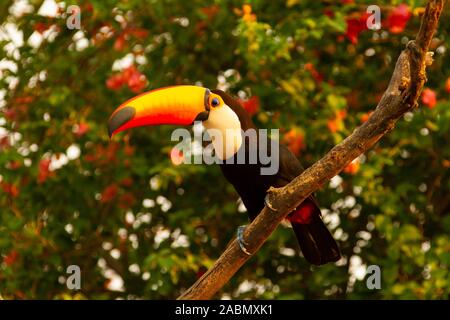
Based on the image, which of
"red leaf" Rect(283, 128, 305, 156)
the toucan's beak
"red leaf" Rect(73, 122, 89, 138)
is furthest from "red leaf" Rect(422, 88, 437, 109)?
"red leaf" Rect(73, 122, 89, 138)

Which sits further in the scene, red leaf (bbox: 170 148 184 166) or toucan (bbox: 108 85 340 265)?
red leaf (bbox: 170 148 184 166)

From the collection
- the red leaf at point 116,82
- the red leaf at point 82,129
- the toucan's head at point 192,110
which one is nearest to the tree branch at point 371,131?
the toucan's head at point 192,110

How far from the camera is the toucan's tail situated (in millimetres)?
4699

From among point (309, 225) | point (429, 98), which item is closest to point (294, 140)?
point (429, 98)

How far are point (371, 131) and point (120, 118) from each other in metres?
1.41

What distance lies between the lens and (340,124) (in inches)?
220

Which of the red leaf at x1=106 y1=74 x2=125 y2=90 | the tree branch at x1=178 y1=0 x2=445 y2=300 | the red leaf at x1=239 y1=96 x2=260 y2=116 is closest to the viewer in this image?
the tree branch at x1=178 y1=0 x2=445 y2=300

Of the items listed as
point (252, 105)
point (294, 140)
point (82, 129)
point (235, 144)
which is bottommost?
point (82, 129)

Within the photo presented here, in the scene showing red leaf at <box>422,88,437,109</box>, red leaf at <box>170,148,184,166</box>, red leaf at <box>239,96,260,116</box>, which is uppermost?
red leaf at <box>422,88,437,109</box>

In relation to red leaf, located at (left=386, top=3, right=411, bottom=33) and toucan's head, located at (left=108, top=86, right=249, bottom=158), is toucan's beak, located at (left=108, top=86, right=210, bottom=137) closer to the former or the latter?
toucan's head, located at (left=108, top=86, right=249, bottom=158)

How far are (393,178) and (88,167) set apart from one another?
6.95 feet

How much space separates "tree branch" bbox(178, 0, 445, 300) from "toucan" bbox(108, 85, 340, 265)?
75 cm

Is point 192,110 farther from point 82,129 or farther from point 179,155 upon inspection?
point 82,129

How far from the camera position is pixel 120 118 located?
→ 14.7 feet
